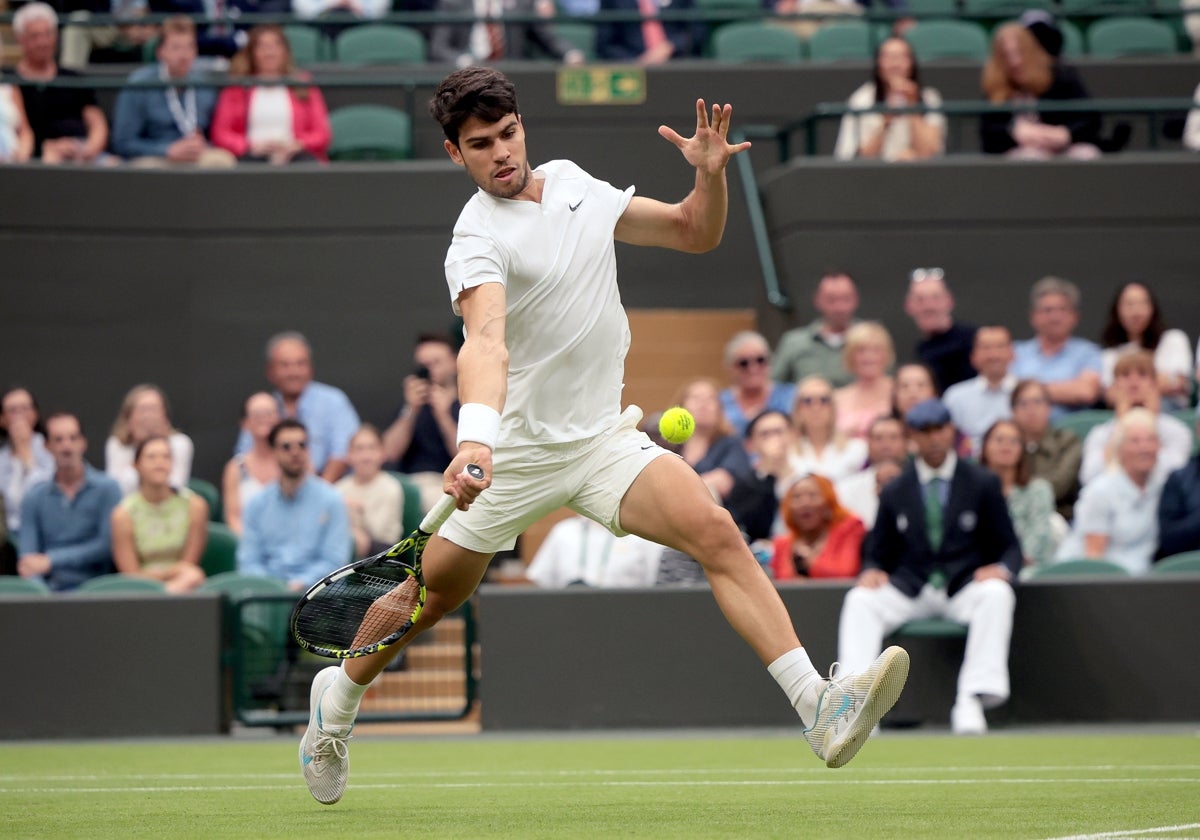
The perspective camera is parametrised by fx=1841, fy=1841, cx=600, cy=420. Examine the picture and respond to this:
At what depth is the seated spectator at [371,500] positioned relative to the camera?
11.1 metres

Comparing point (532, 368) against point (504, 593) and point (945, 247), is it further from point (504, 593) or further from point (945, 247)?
point (945, 247)

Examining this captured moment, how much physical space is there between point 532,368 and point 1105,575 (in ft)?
18.3

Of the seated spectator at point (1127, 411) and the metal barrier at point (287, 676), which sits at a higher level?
the seated spectator at point (1127, 411)

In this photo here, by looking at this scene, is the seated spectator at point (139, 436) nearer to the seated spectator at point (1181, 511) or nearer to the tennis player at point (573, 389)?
the seated spectator at point (1181, 511)

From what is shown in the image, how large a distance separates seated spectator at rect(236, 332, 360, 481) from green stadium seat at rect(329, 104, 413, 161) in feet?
9.05

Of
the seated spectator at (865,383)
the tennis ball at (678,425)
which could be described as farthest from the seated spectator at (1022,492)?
the tennis ball at (678,425)

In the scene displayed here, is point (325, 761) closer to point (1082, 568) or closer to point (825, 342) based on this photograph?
point (1082, 568)

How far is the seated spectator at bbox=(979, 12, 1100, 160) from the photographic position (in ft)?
43.5

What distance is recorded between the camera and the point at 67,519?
11.2 m

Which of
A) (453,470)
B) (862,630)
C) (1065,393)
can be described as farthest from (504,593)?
(453,470)

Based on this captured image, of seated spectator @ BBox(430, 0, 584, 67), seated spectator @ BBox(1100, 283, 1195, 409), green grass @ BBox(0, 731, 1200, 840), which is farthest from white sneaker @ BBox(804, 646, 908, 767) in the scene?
seated spectator @ BBox(430, 0, 584, 67)

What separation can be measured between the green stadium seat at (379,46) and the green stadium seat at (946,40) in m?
4.17

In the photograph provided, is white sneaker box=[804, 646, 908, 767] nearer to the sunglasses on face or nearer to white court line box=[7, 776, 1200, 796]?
white court line box=[7, 776, 1200, 796]

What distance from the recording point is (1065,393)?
11.8 metres
